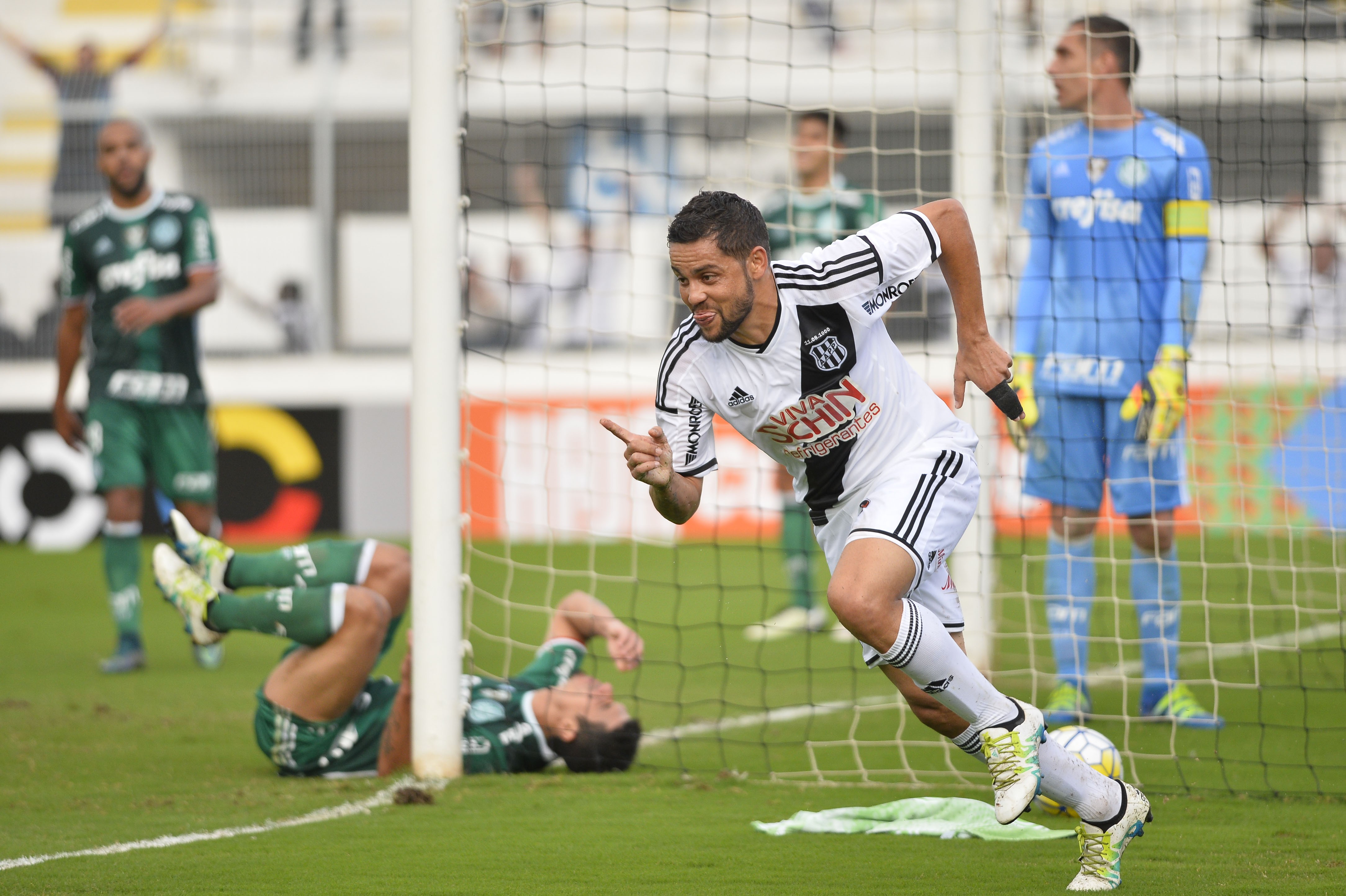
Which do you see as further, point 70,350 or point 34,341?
point 34,341

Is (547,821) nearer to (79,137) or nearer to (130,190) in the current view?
(130,190)

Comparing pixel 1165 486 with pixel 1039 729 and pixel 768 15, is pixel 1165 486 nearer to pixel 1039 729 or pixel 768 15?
pixel 1039 729

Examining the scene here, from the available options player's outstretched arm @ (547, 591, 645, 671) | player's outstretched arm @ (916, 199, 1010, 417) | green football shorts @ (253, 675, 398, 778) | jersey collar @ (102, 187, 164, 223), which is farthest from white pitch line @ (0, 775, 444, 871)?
jersey collar @ (102, 187, 164, 223)

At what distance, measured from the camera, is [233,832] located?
12.9 ft

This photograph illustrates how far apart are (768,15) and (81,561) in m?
9.41

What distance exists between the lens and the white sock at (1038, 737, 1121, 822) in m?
3.26

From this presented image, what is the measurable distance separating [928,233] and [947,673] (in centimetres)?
117

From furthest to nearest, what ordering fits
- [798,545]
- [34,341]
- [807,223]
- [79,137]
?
[79,137] → [34,341] → [798,545] → [807,223]

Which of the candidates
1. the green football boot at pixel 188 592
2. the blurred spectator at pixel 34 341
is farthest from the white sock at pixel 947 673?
the blurred spectator at pixel 34 341

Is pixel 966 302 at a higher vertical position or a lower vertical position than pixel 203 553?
higher

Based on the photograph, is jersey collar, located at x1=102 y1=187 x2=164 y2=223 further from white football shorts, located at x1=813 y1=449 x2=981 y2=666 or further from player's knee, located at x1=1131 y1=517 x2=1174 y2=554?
player's knee, located at x1=1131 y1=517 x2=1174 y2=554

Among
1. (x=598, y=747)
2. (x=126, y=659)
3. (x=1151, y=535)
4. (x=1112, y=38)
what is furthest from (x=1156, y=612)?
(x=126, y=659)

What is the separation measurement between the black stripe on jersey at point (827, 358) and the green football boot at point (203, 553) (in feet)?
7.31

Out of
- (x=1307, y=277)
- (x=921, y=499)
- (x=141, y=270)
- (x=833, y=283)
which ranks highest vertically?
(x=1307, y=277)
